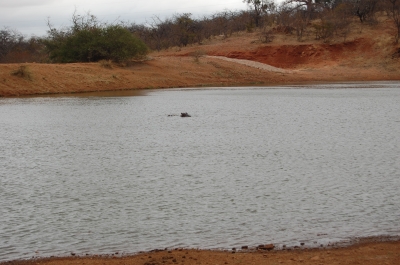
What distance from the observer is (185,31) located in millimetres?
68000

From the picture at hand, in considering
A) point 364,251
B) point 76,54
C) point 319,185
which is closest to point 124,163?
point 319,185

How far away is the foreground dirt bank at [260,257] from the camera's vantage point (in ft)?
23.1

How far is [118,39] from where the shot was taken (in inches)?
1913

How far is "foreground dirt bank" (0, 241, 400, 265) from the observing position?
23.1 feet

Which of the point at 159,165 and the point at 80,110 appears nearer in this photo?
the point at 159,165

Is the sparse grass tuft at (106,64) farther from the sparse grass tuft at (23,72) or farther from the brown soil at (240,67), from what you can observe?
the sparse grass tuft at (23,72)

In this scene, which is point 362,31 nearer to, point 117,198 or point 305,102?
point 305,102

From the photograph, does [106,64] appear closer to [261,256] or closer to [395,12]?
[395,12]

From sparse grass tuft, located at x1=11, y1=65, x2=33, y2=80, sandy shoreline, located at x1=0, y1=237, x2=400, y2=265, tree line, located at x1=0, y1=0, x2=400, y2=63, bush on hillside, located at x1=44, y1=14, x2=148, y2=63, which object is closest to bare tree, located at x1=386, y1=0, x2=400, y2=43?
tree line, located at x1=0, y1=0, x2=400, y2=63

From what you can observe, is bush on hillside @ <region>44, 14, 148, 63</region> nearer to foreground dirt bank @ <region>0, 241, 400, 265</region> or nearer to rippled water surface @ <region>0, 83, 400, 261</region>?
rippled water surface @ <region>0, 83, 400, 261</region>

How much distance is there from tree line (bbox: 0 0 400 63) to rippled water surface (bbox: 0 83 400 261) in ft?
87.5

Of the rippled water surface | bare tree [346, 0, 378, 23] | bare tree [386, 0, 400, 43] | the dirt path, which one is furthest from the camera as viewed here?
bare tree [346, 0, 378, 23]

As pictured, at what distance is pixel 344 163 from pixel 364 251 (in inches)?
241

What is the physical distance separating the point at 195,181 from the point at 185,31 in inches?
2271
